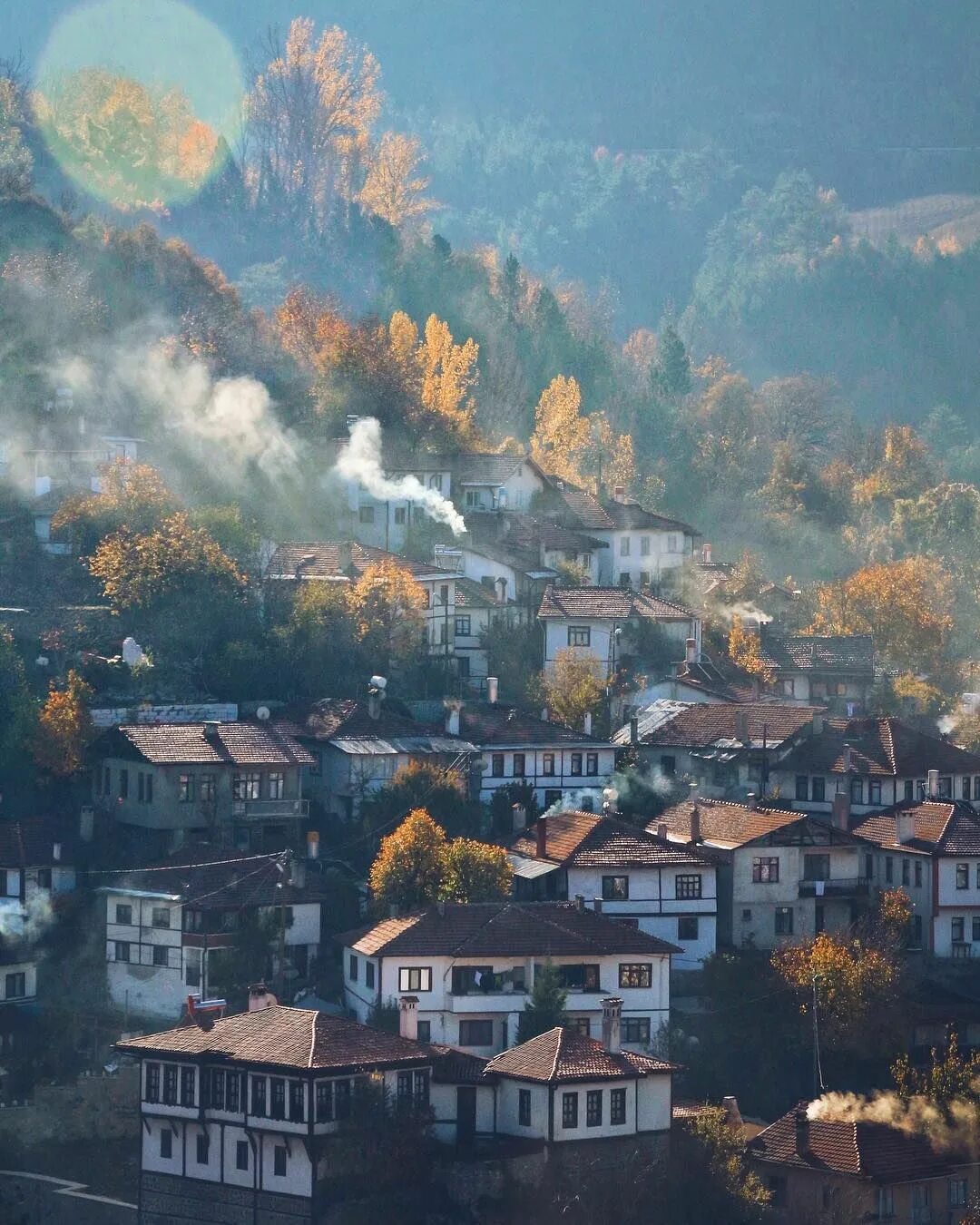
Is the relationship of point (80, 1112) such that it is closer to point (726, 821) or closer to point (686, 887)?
point (686, 887)

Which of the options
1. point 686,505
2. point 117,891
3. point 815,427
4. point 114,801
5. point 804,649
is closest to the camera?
point 117,891

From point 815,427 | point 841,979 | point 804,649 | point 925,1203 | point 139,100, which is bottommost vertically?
point 925,1203

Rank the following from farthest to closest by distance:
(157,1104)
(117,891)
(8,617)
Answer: (8,617) → (117,891) → (157,1104)

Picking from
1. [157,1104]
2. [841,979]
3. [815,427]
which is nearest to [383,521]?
[841,979]

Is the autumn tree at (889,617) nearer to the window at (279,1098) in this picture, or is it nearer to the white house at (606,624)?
the white house at (606,624)

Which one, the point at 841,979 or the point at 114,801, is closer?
the point at 841,979

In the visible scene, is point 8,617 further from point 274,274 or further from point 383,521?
point 274,274

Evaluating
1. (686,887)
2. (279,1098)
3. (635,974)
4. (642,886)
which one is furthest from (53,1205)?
(686,887)
